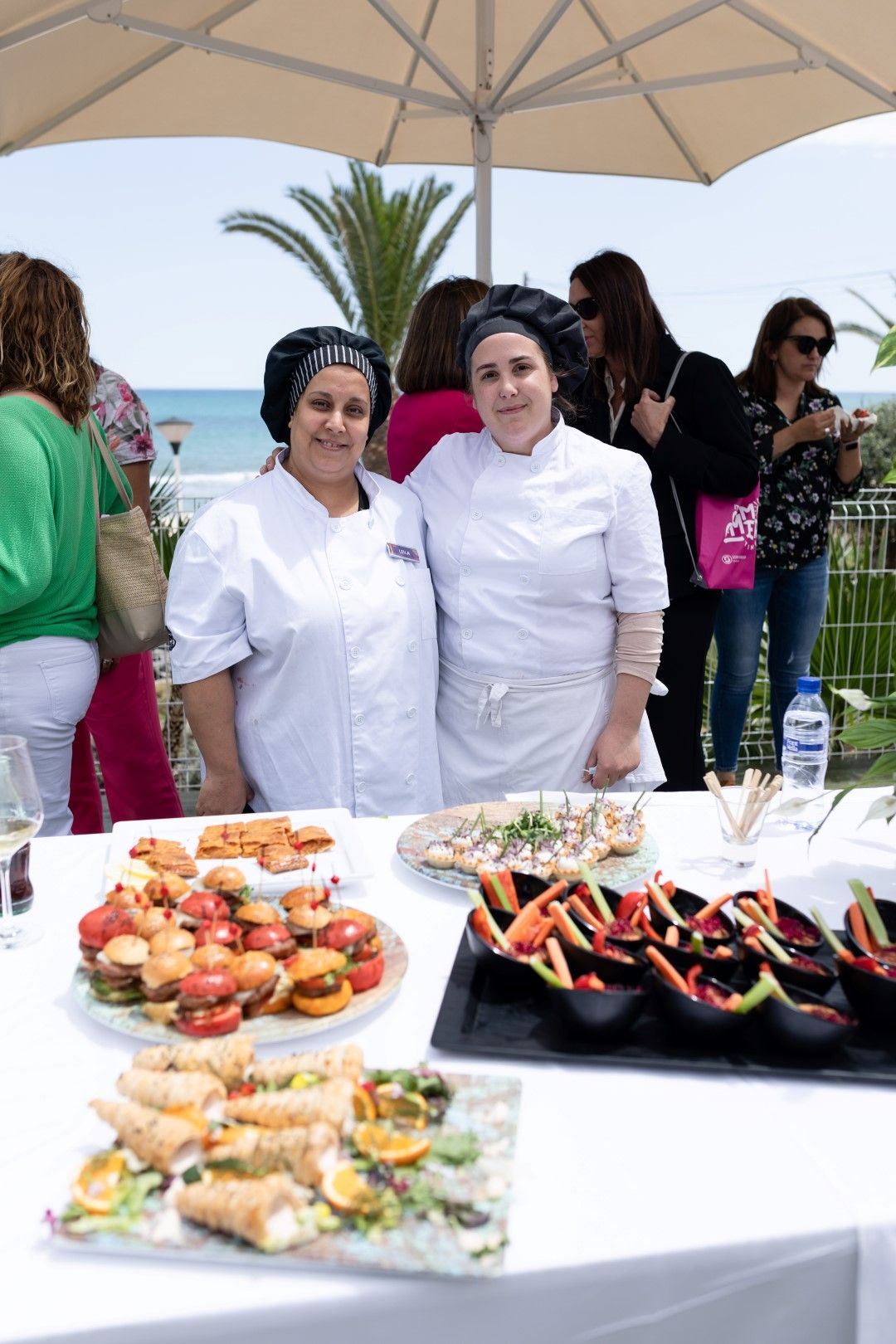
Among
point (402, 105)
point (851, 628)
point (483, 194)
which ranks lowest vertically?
point (851, 628)

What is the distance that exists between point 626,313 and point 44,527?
2044 millimetres

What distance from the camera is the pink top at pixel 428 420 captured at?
3.52 meters

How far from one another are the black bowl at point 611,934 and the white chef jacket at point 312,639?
101 cm

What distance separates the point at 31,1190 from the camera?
115cm

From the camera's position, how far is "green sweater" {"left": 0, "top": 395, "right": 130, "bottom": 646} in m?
2.79

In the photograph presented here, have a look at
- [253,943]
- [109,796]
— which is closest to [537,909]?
[253,943]

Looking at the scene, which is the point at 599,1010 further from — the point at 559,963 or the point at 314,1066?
the point at 314,1066

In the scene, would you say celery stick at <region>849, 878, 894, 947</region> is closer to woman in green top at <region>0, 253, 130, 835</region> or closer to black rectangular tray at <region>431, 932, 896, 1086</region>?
black rectangular tray at <region>431, 932, 896, 1086</region>

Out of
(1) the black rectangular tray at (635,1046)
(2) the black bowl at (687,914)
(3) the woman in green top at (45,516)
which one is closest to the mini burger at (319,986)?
(1) the black rectangular tray at (635,1046)

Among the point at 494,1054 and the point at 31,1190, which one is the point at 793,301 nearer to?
the point at 494,1054

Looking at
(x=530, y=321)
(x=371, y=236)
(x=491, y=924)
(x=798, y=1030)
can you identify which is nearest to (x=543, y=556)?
(x=530, y=321)

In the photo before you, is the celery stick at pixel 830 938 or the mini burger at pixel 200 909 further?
the mini burger at pixel 200 909

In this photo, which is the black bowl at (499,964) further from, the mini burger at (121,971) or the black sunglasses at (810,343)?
the black sunglasses at (810,343)

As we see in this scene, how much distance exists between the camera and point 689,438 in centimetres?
385
